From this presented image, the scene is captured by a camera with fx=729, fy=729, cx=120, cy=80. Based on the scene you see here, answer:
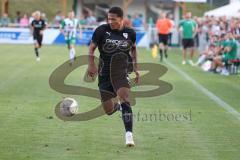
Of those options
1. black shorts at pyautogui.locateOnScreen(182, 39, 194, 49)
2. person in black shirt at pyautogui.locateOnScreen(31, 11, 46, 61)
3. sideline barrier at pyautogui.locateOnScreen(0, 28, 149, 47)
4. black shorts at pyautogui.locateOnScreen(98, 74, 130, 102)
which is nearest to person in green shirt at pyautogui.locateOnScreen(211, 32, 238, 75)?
black shorts at pyautogui.locateOnScreen(182, 39, 194, 49)

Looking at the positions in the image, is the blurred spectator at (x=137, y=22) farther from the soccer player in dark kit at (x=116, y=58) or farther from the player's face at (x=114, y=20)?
the player's face at (x=114, y=20)

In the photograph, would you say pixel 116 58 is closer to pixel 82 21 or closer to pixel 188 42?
pixel 188 42

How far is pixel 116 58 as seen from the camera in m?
10.7

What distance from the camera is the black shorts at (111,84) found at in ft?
35.1

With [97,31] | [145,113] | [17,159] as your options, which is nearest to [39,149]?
[17,159]

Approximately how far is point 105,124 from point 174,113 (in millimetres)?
2193

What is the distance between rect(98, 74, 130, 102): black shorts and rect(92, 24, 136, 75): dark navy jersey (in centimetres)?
12

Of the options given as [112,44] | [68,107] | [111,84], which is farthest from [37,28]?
[112,44]

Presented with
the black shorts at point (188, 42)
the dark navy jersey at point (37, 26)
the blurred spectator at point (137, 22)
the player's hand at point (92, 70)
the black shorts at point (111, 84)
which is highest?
the player's hand at point (92, 70)

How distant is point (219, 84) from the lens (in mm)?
21516

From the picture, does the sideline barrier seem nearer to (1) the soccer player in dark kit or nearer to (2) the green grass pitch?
(2) the green grass pitch

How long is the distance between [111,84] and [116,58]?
1.35ft

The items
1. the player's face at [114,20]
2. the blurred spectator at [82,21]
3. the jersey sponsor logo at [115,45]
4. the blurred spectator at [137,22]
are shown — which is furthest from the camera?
the blurred spectator at [82,21]

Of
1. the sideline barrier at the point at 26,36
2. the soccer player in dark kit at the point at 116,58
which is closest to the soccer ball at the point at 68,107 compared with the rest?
the soccer player in dark kit at the point at 116,58
